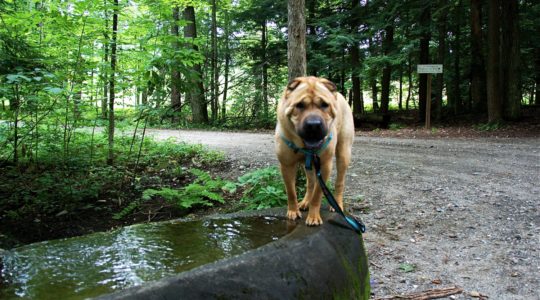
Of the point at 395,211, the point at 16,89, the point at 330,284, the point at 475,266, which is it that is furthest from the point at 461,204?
the point at 16,89

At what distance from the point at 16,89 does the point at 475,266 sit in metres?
6.73

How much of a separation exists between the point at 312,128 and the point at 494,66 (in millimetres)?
15180

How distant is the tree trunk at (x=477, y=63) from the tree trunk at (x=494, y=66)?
264 cm

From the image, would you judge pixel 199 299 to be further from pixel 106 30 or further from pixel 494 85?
pixel 494 85

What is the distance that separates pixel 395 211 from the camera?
238 inches

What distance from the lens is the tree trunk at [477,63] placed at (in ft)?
58.0

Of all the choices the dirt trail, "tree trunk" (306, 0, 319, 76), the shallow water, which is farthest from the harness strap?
"tree trunk" (306, 0, 319, 76)

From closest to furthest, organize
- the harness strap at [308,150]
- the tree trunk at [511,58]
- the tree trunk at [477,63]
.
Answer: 1. the harness strap at [308,150]
2. the tree trunk at [511,58]
3. the tree trunk at [477,63]

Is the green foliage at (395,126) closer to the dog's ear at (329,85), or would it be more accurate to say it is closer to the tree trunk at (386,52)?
the tree trunk at (386,52)

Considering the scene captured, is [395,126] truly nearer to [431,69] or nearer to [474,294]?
[431,69]

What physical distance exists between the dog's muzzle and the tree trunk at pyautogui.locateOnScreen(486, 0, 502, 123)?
585 inches

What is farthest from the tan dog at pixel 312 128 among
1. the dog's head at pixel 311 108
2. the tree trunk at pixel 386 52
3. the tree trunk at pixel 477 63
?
the tree trunk at pixel 477 63

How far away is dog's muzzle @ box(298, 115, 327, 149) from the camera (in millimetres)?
2584

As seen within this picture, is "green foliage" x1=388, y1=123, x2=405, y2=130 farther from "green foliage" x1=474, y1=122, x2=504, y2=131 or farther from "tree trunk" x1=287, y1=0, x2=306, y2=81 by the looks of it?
"tree trunk" x1=287, y1=0, x2=306, y2=81
